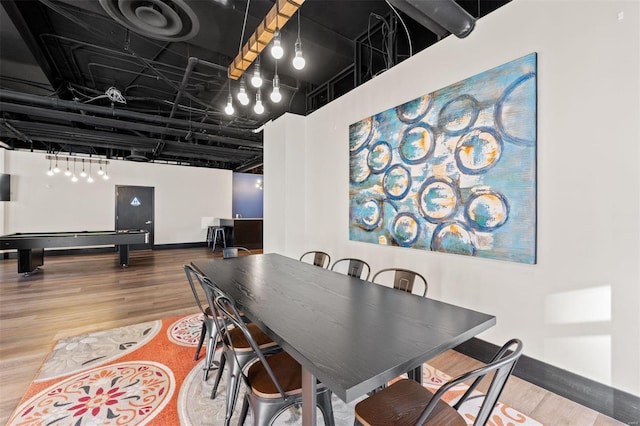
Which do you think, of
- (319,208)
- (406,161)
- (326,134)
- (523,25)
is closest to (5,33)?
(326,134)

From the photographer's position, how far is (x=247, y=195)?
10.8 m

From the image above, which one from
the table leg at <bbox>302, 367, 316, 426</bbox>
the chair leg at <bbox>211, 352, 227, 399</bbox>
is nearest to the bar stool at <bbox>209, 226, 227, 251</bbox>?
the chair leg at <bbox>211, 352, 227, 399</bbox>

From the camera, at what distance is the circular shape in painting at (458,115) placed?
2.38 meters

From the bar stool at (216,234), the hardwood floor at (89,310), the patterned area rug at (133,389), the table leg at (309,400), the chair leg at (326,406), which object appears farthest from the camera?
the bar stool at (216,234)

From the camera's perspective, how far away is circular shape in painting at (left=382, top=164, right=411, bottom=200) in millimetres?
2945

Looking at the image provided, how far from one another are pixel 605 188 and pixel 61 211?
36.2 ft

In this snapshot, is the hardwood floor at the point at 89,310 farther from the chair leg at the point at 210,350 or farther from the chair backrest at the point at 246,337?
the chair backrest at the point at 246,337

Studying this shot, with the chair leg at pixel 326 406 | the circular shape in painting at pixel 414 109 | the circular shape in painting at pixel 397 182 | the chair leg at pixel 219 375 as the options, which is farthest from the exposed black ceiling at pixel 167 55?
the chair leg at pixel 219 375

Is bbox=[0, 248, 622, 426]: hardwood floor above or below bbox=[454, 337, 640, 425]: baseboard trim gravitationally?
below

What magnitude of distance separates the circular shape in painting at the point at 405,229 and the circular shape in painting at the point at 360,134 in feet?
3.68

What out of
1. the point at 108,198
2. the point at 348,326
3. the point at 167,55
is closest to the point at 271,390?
the point at 348,326

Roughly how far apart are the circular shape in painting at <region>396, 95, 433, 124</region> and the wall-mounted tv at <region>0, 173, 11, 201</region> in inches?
385

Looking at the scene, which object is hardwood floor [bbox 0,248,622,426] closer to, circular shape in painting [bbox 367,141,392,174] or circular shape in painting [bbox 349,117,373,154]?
circular shape in painting [bbox 367,141,392,174]

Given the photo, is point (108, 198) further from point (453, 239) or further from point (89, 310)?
point (453, 239)
